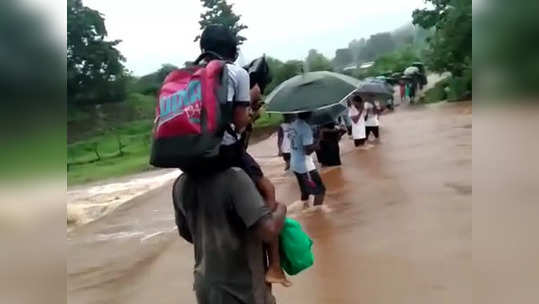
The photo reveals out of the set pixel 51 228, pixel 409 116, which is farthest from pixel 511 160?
pixel 409 116

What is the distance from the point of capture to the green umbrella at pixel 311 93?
22.6 ft

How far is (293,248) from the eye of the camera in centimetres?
266

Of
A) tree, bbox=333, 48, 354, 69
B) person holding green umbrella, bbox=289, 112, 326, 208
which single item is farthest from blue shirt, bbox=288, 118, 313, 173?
tree, bbox=333, 48, 354, 69

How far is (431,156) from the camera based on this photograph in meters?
11.0

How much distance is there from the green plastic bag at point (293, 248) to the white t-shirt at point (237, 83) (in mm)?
527

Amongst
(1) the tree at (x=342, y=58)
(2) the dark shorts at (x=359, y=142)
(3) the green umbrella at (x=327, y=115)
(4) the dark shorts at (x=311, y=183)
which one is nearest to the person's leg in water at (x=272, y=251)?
(4) the dark shorts at (x=311, y=183)

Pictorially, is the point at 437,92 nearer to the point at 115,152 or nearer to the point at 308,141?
the point at 115,152

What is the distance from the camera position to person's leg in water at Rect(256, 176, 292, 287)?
2.61 metres

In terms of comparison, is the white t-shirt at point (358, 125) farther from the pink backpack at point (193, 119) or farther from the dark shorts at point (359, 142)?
the pink backpack at point (193, 119)

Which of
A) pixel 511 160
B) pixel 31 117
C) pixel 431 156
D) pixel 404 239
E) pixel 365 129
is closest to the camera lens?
pixel 31 117

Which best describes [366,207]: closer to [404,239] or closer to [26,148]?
[404,239]

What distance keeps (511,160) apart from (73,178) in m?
18.2

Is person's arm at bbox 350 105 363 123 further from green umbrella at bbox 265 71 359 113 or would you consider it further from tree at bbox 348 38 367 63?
tree at bbox 348 38 367 63

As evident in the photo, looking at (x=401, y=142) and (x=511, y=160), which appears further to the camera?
(x=401, y=142)
